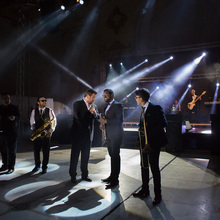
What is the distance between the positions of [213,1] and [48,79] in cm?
1104

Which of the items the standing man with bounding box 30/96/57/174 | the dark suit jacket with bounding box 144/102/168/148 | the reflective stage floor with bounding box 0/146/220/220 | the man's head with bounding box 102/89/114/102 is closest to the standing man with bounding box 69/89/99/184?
the man's head with bounding box 102/89/114/102

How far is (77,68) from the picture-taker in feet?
46.3

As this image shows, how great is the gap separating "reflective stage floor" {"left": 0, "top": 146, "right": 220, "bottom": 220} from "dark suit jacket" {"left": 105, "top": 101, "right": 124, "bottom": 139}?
939 millimetres

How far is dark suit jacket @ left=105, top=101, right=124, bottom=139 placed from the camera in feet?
11.6

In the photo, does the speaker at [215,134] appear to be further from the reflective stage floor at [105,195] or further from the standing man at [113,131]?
the standing man at [113,131]

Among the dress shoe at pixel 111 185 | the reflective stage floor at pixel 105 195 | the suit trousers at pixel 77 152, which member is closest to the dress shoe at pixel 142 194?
the reflective stage floor at pixel 105 195

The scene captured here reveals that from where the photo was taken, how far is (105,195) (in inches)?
123

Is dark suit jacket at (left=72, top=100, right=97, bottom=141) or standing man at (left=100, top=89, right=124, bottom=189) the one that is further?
dark suit jacket at (left=72, top=100, right=97, bottom=141)

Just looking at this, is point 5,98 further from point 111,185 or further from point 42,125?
point 111,185

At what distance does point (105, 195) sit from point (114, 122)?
4.00ft

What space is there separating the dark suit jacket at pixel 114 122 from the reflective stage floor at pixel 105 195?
939mm

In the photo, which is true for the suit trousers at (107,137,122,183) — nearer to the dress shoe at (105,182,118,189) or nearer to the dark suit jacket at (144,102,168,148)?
the dress shoe at (105,182,118,189)

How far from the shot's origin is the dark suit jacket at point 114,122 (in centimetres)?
352

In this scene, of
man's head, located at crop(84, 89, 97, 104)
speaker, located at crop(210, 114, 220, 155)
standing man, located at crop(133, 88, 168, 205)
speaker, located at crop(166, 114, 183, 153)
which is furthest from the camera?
speaker, located at crop(166, 114, 183, 153)
